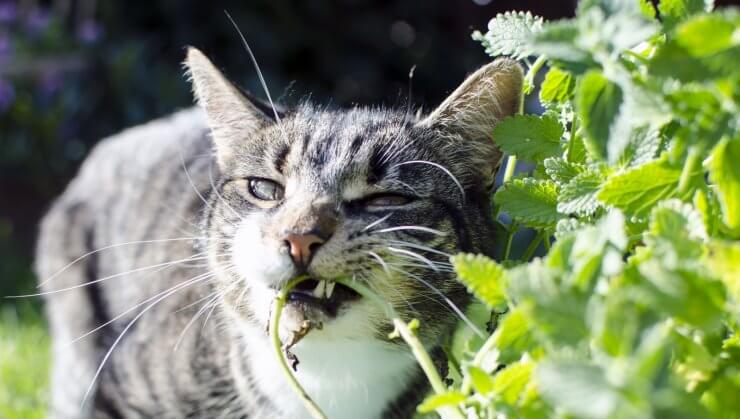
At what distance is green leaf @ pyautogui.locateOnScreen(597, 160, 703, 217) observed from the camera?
90 cm

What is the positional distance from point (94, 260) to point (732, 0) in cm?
348

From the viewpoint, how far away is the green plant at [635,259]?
0.65 m

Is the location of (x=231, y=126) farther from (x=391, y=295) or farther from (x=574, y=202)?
(x=574, y=202)

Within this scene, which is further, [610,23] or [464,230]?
[464,230]

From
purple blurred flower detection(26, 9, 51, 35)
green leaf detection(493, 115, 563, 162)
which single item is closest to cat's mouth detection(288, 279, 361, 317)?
green leaf detection(493, 115, 563, 162)

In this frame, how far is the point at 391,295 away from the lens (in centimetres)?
138

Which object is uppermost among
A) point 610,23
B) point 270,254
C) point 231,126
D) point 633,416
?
point 231,126

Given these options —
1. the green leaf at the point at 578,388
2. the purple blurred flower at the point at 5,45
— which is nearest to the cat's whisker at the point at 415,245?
the green leaf at the point at 578,388

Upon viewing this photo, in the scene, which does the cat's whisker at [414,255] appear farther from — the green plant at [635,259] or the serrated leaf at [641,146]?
the serrated leaf at [641,146]

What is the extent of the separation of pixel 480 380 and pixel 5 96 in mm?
4192

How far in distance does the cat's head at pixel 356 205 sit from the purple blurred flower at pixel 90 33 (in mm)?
3196

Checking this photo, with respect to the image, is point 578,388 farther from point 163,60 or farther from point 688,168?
point 163,60

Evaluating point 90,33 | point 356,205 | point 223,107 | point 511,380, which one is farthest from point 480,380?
point 90,33

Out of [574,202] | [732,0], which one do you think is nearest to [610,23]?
[574,202]
